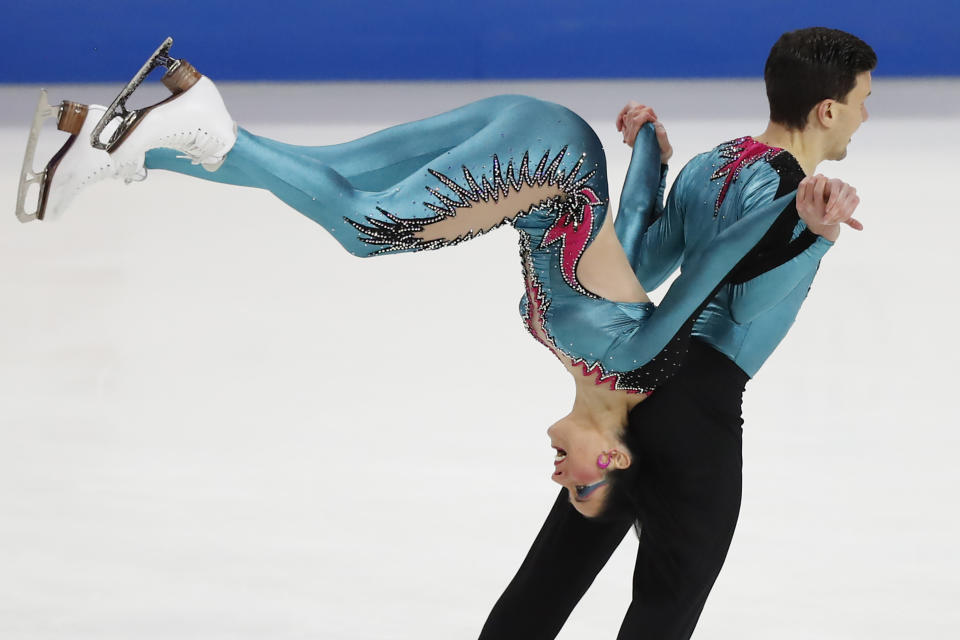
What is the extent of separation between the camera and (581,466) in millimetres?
2072

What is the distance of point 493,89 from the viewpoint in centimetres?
867

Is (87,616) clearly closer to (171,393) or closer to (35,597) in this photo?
(35,597)

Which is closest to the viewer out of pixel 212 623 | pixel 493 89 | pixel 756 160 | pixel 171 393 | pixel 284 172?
pixel 284 172

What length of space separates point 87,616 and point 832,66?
80.7 inches

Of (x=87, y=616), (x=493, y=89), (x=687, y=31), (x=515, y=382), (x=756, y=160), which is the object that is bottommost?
(x=87, y=616)

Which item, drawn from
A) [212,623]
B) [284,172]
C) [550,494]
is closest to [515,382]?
[550,494]

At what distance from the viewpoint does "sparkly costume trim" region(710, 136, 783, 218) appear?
201cm

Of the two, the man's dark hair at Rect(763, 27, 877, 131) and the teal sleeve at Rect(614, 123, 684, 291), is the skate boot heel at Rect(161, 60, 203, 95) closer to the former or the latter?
the teal sleeve at Rect(614, 123, 684, 291)

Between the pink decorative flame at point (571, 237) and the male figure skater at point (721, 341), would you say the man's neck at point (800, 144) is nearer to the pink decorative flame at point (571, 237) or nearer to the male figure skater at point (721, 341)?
the male figure skater at point (721, 341)

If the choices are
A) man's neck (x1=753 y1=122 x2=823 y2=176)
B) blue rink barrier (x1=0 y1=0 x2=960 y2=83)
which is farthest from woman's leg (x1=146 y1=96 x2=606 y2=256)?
blue rink barrier (x1=0 y1=0 x2=960 y2=83)

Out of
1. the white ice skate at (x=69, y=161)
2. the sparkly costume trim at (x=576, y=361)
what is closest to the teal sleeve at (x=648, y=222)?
the sparkly costume trim at (x=576, y=361)

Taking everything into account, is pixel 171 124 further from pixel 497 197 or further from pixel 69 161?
pixel 497 197

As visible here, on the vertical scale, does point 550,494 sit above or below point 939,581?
above

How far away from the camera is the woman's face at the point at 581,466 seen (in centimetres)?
Answer: 207
